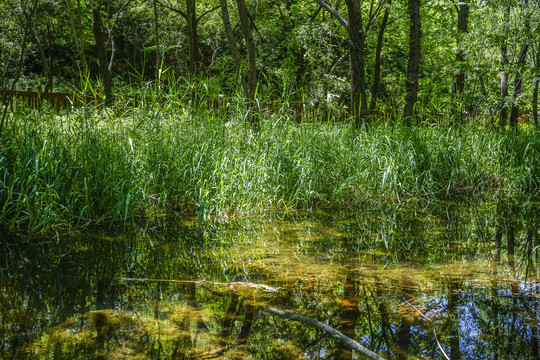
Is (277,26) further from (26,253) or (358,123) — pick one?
(26,253)

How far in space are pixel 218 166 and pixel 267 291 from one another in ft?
7.51

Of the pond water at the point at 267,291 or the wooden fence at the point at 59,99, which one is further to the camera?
the wooden fence at the point at 59,99

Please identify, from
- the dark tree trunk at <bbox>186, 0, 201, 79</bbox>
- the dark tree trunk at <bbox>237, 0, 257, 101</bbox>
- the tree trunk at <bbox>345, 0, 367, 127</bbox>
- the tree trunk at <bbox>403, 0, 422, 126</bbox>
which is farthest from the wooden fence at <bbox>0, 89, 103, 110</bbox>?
the tree trunk at <bbox>403, 0, 422, 126</bbox>

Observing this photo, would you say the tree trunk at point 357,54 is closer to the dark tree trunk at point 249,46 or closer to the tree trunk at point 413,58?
the dark tree trunk at point 249,46

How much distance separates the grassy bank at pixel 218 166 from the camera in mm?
3730

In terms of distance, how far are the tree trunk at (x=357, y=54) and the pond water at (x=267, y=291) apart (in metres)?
3.34

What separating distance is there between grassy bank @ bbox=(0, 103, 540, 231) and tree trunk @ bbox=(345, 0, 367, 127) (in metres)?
0.81

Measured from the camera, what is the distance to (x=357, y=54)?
22.7 feet

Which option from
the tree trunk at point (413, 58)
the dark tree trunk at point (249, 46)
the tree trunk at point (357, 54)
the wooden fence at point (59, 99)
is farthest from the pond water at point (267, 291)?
the tree trunk at point (413, 58)

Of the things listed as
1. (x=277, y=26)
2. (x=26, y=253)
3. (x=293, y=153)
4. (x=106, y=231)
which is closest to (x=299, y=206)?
(x=293, y=153)

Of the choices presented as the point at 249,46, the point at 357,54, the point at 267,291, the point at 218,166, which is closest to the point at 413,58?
the point at 357,54

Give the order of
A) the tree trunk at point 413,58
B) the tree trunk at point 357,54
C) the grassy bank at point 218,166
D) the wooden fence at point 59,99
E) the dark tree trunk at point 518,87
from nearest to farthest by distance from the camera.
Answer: the grassy bank at point 218,166 → the wooden fence at point 59,99 → the tree trunk at point 357,54 → the dark tree trunk at point 518,87 → the tree trunk at point 413,58

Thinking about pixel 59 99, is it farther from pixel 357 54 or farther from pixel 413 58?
pixel 413 58

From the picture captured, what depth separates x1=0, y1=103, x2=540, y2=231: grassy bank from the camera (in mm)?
3730
